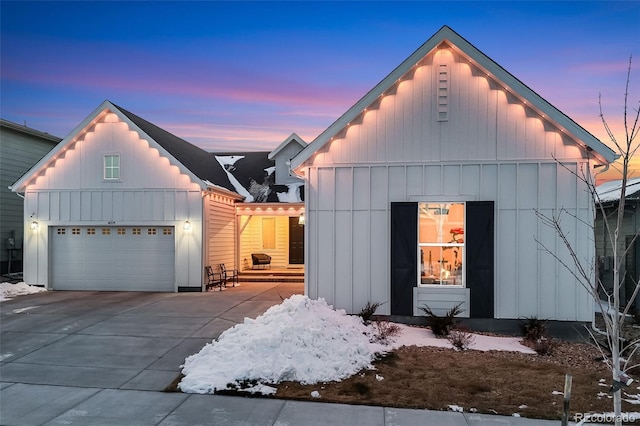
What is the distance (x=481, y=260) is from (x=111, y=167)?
12671 mm

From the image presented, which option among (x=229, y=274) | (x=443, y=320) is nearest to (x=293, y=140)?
(x=229, y=274)

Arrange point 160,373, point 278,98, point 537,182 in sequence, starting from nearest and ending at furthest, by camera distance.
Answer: point 160,373
point 537,182
point 278,98

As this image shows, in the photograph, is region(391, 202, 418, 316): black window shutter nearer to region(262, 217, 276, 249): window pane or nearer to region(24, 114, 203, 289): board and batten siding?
region(24, 114, 203, 289): board and batten siding

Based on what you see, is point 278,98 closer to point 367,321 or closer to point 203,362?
point 367,321

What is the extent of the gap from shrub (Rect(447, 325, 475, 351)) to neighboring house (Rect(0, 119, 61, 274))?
18485 millimetres

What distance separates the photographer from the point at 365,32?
13148 mm

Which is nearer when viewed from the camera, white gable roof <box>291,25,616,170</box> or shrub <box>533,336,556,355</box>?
shrub <box>533,336,556,355</box>

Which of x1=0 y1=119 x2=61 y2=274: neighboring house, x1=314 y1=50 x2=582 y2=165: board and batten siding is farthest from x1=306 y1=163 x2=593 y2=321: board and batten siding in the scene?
x1=0 y1=119 x2=61 y2=274: neighboring house

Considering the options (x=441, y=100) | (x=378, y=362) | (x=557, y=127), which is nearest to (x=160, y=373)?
(x=378, y=362)

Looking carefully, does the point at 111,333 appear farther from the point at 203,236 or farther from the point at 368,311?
the point at 203,236

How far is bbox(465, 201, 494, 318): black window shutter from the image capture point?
9086 mm

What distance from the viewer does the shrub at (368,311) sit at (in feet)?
30.3

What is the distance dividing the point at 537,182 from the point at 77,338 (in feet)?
34.3

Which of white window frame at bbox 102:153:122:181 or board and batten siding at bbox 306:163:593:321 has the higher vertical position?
white window frame at bbox 102:153:122:181
